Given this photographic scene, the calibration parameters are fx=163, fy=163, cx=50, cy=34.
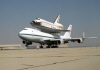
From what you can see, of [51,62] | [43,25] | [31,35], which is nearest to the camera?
[51,62]

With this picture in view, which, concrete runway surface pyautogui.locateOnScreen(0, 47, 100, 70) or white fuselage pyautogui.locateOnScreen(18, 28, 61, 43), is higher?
white fuselage pyautogui.locateOnScreen(18, 28, 61, 43)

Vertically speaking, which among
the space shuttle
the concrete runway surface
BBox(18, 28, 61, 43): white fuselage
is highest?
the space shuttle

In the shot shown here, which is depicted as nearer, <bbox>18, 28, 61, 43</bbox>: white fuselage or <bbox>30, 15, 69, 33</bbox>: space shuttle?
<bbox>18, 28, 61, 43</bbox>: white fuselage

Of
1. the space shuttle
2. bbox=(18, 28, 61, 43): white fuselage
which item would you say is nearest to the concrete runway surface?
bbox=(18, 28, 61, 43): white fuselage

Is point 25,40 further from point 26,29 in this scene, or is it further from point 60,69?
point 60,69

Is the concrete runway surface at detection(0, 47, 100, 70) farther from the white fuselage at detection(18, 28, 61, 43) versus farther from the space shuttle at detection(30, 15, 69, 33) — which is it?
the space shuttle at detection(30, 15, 69, 33)

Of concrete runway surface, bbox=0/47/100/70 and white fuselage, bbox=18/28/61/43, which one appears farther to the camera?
white fuselage, bbox=18/28/61/43

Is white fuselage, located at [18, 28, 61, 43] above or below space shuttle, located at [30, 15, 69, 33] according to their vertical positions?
below

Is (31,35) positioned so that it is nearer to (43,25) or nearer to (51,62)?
(43,25)

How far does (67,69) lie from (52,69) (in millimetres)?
648

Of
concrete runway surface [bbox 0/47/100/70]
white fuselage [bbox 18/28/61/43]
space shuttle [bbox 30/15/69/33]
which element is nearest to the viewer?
concrete runway surface [bbox 0/47/100/70]

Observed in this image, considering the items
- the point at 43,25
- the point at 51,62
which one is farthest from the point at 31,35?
the point at 51,62

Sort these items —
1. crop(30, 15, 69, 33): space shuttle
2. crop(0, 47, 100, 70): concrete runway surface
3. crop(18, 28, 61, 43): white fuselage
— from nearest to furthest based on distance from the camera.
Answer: crop(0, 47, 100, 70): concrete runway surface → crop(18, 28, 61, 43): white fuselage → crop(30, 15, 69, 33): space shuttle

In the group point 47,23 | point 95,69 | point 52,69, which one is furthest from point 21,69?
point 47,23
